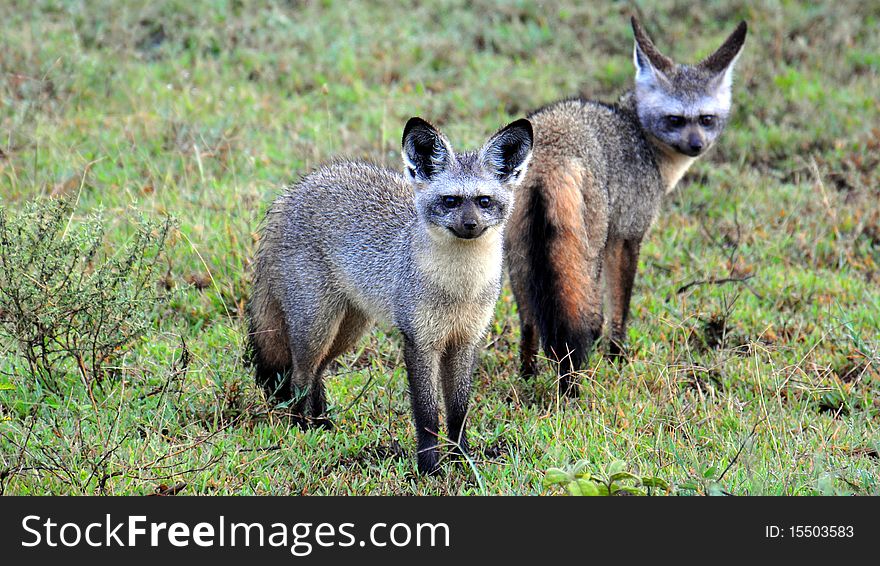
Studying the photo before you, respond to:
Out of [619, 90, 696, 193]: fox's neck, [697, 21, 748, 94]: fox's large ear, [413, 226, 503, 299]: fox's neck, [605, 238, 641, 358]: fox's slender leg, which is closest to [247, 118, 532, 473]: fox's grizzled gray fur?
[413, 226, 503, 299]: fox's neck

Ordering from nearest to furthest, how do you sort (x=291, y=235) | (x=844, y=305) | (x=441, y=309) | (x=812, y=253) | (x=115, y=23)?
1. (x=441, y=309)
2. (x=291, y=235)
3. (x=844, y=305)
4. (x=812, y=253)
5. (x=115, y=23)

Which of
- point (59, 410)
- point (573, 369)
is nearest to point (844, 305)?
point (573, 369)

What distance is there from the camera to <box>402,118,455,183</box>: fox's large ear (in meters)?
4.88

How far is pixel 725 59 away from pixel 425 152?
3.26 m

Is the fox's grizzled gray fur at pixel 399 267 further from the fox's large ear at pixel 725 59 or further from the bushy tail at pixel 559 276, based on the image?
the fox's large ear at pixel 725 59

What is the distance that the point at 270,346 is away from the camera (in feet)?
18.6

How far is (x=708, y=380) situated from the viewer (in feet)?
19.8

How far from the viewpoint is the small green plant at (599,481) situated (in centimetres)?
401

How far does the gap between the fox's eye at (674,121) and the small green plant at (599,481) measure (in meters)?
3.36

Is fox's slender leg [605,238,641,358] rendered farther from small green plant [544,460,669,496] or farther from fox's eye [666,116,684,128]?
small green plant [544,460,669,496]

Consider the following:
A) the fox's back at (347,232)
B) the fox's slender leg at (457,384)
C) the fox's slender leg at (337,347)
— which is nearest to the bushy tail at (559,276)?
the fox's slender leg at (457,384)

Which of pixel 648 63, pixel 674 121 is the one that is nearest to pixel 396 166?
pixel 648 63

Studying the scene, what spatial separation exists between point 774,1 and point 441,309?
7995 millimetres

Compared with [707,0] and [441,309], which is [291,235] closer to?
[441,309]
